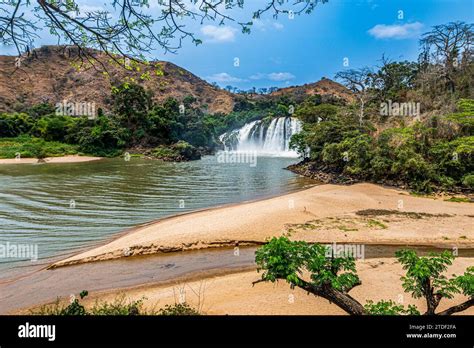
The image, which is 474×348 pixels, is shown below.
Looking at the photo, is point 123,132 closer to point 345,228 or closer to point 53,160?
point 53,160

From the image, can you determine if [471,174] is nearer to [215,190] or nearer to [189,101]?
[215,190]

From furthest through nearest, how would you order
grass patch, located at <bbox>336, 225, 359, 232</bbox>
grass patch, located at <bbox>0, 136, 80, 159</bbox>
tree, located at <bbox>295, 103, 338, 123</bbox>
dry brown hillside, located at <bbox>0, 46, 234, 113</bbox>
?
dry brown hillside, located at <bbox>0, 46, 234, 113</bbox> < grass patch, located at <bbox>0, 136, 80, 159</bbox> < tree, located at <bbox>295, 103, 338, 123</bbox> < grass patch, located at <bbox>336, 225, 359, 232</bbox>

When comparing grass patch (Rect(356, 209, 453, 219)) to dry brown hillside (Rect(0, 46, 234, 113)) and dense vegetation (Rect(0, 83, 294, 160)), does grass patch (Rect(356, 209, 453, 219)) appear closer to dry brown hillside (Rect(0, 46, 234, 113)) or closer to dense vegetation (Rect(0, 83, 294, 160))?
dense vegetation (Rect(0, 83, 294, 160))

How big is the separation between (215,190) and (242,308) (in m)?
13.9

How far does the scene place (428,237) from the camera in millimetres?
9969

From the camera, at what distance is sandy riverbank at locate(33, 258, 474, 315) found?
5471 mm

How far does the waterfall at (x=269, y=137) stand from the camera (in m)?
43.3

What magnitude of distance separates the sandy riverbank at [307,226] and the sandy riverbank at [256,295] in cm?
234

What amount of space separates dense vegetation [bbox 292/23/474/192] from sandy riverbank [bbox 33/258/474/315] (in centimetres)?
1265

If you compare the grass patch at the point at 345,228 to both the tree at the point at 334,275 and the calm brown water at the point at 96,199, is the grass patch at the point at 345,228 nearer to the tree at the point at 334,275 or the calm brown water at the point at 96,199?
the tree at the point at 334,275

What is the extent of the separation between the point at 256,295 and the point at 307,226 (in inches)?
212

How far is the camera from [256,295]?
6.04 metres

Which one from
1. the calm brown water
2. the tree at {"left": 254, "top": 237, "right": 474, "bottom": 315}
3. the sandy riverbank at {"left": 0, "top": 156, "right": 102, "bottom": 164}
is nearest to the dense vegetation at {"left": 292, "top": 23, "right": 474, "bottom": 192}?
the calm brown water

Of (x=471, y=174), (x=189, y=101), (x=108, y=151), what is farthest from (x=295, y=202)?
(x=189, y=101)
